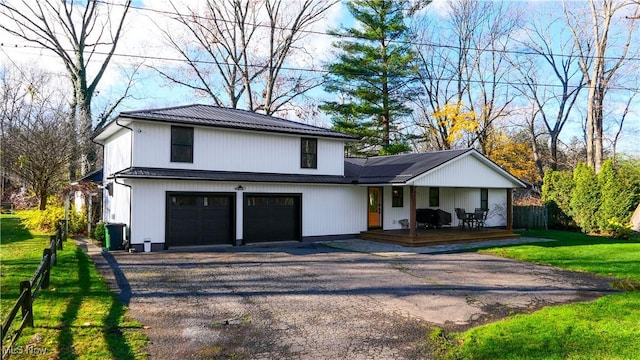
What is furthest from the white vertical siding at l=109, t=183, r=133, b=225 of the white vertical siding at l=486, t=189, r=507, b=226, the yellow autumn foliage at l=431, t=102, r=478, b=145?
the yellow autumn foliage at l=431, t=102, r=478, b=145

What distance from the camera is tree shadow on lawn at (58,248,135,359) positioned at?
16.1 ft

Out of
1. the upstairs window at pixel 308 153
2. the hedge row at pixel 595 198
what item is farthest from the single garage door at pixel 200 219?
the hedge row at pixel 595 198

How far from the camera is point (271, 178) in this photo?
15.4 metres

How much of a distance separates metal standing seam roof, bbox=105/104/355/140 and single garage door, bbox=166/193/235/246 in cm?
252

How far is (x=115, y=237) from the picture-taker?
13297 millimetres

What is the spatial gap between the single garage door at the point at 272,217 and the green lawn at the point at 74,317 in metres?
5.78

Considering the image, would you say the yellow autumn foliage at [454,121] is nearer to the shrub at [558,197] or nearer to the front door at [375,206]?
the shrub at [558,197]

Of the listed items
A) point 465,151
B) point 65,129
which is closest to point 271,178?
point 465,151

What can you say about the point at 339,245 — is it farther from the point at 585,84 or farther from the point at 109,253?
the point at 585,84

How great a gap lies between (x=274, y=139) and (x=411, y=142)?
17578 millimetres

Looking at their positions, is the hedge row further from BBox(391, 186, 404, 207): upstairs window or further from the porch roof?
BBox(391, 186, 404, 207): upstairs window

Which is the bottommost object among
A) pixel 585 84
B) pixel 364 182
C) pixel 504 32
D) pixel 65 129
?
pixel 364 182

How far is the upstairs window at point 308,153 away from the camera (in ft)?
55.1

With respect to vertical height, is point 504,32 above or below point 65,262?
above
